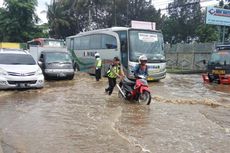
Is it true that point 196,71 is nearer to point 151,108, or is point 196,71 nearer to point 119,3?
point 151,108

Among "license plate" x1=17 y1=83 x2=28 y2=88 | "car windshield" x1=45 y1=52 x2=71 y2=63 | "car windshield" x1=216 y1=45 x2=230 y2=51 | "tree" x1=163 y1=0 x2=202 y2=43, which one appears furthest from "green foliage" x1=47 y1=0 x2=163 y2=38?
"license plate" x1=17 y1=83 x2=28 y2=88

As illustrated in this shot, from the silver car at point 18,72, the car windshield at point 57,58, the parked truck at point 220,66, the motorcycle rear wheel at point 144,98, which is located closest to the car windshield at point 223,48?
the parked truck at point 220,66

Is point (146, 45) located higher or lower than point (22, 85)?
higher

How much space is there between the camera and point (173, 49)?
39.1 m

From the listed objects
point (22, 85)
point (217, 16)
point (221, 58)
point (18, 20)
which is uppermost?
point (18, 20)

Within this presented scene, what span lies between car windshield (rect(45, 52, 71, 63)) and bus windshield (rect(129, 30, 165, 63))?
3.76 meters

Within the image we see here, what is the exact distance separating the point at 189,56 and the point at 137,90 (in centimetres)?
2467

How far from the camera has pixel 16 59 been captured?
53.2ft

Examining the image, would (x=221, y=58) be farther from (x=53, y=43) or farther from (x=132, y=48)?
(x=53, y=43)

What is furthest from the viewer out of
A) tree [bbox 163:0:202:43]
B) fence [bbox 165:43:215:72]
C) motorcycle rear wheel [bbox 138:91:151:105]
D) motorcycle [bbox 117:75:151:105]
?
tree [bbox 163:0:202:43]

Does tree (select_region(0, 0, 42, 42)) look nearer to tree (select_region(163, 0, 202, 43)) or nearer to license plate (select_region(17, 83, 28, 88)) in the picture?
tree (select_region(163, 0, 202, 43))

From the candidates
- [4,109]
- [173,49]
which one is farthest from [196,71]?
[4,109]

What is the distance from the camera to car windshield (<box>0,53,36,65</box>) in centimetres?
1581

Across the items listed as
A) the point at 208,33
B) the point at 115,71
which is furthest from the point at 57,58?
the point at 208,33
